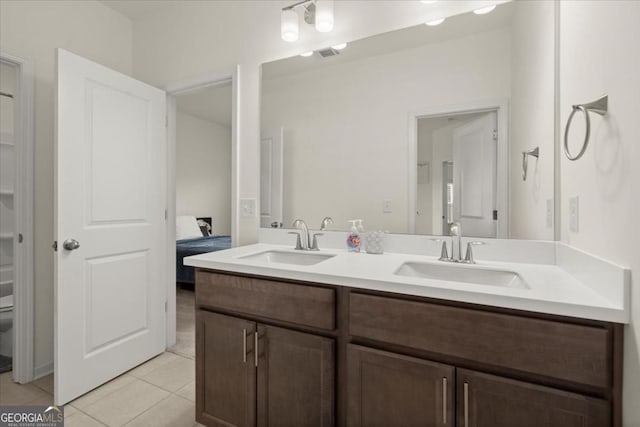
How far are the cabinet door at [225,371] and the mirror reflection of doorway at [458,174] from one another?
99cm

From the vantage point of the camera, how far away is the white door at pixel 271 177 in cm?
190

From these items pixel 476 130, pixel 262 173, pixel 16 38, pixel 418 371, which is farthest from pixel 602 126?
pixel 16 38

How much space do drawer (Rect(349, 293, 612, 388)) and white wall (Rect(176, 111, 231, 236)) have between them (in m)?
4.67

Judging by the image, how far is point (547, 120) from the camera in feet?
4.21

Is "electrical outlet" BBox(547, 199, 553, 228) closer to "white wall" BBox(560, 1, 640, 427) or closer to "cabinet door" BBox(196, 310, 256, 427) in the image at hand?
"white wall" BBox(560, 1, 640, 427)

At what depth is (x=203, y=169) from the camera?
5.39 metres

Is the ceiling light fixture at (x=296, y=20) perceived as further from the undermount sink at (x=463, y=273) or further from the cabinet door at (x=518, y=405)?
the cabinet door at (x=518, y=405)

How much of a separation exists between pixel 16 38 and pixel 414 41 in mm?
2326

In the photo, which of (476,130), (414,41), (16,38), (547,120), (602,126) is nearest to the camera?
(602,126)

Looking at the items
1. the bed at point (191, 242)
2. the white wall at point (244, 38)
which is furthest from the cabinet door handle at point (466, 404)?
the bed at point (191, 242)

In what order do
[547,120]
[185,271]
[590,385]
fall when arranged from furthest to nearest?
[185,271] → [547,120] → [590,385]

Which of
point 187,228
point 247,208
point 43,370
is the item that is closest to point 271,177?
point 247,208

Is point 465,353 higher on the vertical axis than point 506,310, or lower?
lower

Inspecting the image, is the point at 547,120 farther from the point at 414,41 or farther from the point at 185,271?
the point at 185,271
